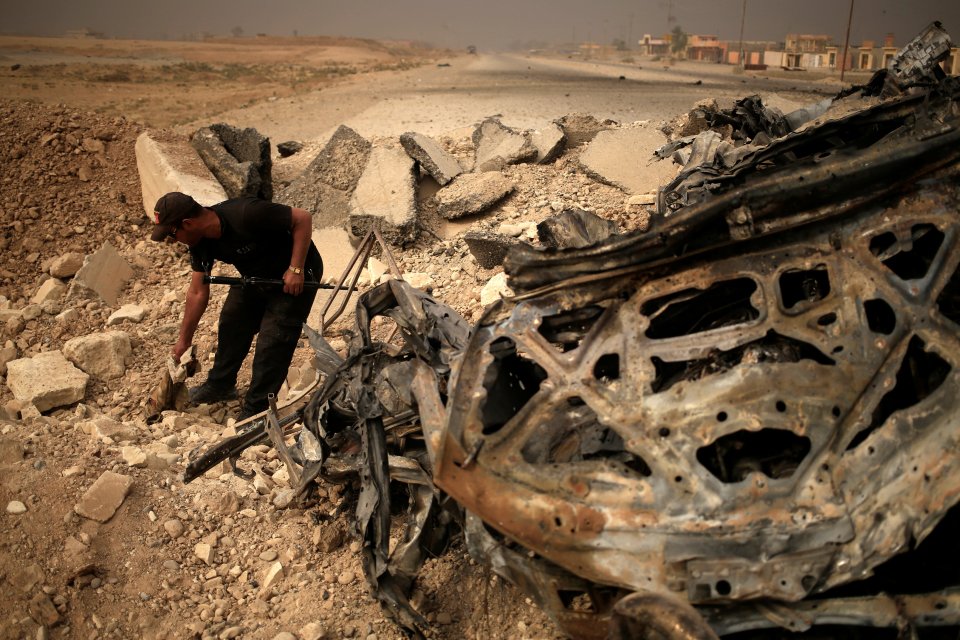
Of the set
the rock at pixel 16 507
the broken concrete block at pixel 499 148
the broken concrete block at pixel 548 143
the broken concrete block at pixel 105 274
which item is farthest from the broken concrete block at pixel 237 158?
the rock at pixel 16 507

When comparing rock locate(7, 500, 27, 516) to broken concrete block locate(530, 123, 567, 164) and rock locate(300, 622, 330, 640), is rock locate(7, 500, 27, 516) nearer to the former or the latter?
rock locate(300, 622, 330, 640)

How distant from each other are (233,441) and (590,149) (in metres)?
5.95

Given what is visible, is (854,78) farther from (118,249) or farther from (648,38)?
(648,38)

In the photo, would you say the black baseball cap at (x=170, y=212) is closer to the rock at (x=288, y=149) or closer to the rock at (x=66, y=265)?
the rock at (x=66, y=265)

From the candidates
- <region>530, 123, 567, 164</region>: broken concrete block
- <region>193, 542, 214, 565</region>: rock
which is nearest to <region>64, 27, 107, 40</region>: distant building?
<region>530, 123, 567, 164</region>: broken concrete block

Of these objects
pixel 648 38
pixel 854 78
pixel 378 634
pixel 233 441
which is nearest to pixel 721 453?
pixel 378 634

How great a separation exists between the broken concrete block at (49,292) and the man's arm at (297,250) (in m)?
3.25

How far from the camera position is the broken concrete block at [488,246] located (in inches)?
270

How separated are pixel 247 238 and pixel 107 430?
1563 millimetres

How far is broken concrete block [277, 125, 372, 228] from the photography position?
868 cm

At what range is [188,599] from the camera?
353cm

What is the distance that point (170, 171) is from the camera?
8617 millimetres

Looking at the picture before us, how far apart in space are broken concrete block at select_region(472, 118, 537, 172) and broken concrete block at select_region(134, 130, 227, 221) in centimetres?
305

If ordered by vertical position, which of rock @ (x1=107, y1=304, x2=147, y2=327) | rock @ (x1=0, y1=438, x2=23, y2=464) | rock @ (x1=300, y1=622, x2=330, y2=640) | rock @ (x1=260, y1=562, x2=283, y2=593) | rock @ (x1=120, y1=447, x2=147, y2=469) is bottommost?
rock @ (x1=260, y1=562, x2=283, y2=593)
